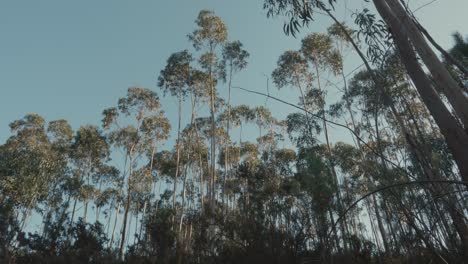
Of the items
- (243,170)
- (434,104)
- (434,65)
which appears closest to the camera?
(434,104)

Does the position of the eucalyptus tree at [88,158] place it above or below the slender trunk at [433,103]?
above

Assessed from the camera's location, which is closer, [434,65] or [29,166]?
[434,65]

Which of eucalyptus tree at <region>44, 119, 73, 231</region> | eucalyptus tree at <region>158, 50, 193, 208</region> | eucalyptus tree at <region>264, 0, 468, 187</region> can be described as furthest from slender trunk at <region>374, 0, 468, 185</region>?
eucalyptus tree at <region>44, 119, 73, 231</region>

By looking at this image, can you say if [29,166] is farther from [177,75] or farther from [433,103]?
[433,103]

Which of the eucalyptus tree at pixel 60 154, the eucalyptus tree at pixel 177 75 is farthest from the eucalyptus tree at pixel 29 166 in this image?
the eucalyptus tree at pixel 177 75

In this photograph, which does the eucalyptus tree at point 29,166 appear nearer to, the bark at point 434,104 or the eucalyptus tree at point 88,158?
the eucalyptus tree at point 88,158

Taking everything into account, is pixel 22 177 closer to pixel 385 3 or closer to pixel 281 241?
pixel 281 241

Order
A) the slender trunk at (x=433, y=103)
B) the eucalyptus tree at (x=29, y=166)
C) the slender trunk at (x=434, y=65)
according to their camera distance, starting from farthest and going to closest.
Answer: the eucalyptus tree at (x=29, y=166)
the slender trunk at (x=434, y=65)
the slender trunk at (x=433, y=103)

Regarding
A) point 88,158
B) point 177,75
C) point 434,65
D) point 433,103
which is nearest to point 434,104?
point 433,103

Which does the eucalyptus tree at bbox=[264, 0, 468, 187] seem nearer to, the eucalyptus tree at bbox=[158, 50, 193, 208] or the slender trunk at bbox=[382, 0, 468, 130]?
the slender trunk at bbox=[382, 0, 468, 130]

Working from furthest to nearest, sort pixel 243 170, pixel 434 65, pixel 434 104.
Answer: pixel 243 170 → pixel 434 65 → pixel 434 104

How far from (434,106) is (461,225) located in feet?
1.56

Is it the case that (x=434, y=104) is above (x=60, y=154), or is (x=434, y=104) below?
below

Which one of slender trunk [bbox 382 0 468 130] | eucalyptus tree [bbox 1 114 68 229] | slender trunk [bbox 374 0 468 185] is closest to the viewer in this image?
slender trunk [bbox 374 0 468 185]
